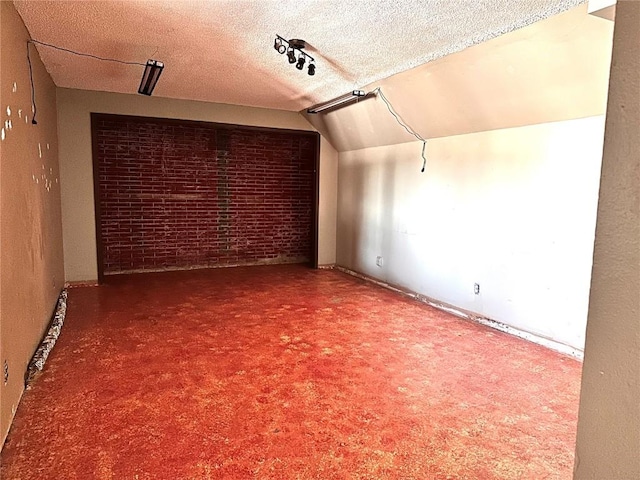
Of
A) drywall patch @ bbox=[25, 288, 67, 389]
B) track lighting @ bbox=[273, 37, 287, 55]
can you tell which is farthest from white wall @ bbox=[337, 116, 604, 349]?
drywall patch @ bbox=[25, 288, 67, 389]

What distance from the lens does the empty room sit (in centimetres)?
198

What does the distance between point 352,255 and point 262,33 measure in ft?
12.9

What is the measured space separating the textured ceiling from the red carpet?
2.45 m

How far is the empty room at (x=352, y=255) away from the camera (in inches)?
77.8

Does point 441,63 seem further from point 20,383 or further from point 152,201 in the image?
point 152,201

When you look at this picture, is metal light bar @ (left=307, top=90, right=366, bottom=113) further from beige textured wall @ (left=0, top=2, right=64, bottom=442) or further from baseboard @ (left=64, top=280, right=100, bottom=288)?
baseboard @ (left=64, top=280, right=100, bottom=288)

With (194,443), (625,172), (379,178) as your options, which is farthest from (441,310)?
(625,172)

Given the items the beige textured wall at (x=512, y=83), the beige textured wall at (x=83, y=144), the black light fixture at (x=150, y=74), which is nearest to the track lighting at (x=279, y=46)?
the black light fixture at (x=150, y=74)

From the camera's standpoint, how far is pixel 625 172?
2.04 ft

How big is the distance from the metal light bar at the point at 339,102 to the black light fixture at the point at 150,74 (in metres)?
2.07

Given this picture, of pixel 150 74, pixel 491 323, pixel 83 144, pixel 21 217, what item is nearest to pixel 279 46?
pixel 150 74

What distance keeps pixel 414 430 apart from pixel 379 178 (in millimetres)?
3956

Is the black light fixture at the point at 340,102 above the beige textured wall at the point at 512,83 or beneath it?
above

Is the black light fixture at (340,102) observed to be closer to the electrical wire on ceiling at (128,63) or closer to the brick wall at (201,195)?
the brick wall at (201,195)
